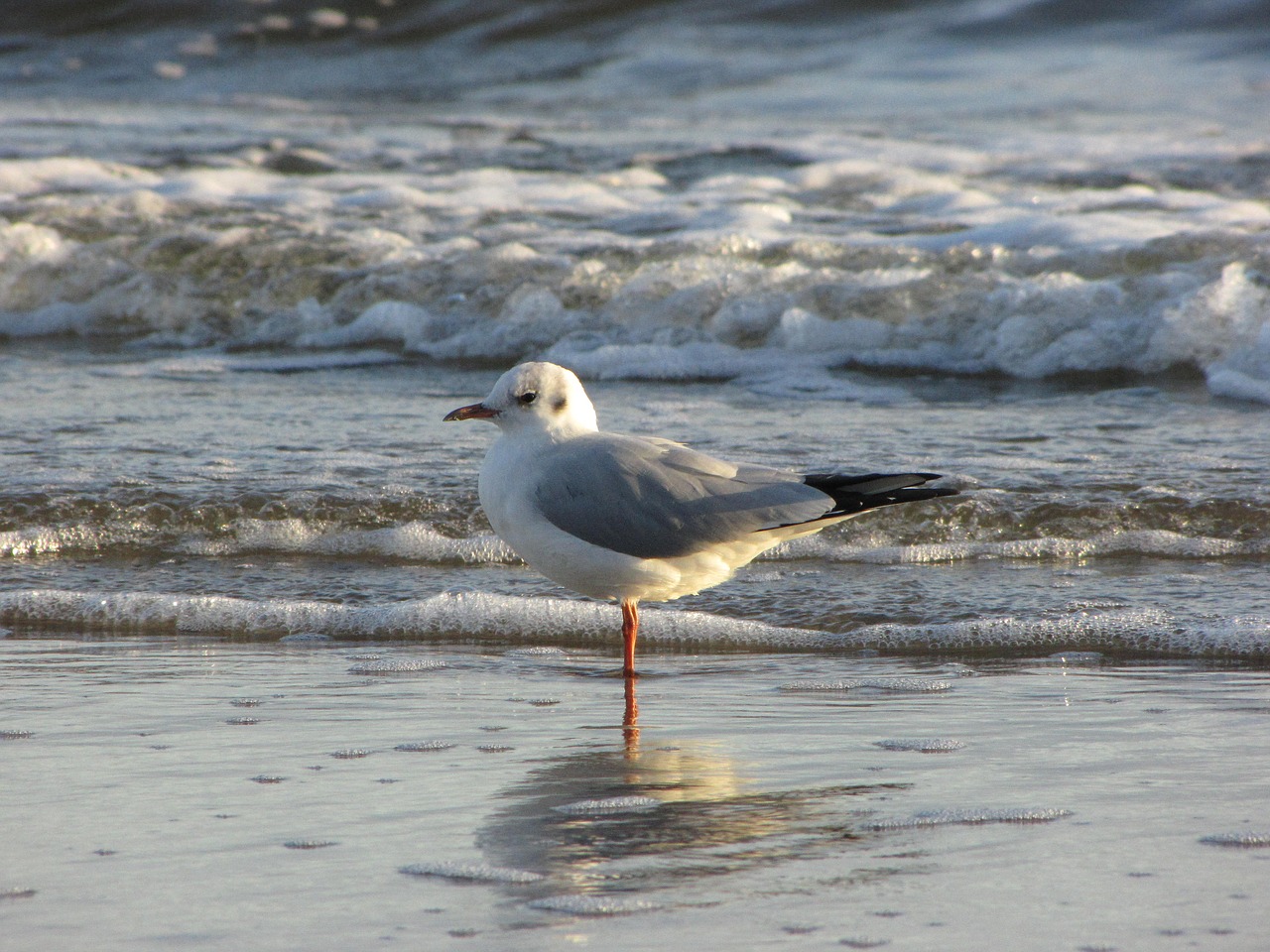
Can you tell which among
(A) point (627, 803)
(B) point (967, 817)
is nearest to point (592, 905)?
(A) point (627, 803)

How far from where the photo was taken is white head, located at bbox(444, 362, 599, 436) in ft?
13.2

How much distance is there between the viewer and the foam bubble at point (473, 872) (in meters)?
2.45

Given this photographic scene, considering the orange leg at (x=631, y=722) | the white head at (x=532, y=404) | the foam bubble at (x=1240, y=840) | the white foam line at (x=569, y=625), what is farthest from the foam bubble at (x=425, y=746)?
the foam bubble at (x=1240, y=840)

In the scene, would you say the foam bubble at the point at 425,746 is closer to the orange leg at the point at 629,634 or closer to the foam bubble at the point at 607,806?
the foam bubble at the point at 607,806

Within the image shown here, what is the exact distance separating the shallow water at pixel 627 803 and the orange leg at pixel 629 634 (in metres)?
0.06

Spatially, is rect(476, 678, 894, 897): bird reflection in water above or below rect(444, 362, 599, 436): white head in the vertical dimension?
below

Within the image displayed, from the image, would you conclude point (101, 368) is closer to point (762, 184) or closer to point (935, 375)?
point (935, 375)

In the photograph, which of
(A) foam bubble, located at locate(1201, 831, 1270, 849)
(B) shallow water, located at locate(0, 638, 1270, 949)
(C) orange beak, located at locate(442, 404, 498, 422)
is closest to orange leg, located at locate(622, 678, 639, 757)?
(B) shallow water, located at locate(0, 638, 1270, 949)

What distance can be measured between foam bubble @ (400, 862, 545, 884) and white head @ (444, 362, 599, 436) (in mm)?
1696

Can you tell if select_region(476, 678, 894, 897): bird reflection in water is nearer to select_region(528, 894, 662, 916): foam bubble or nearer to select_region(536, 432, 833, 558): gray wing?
select_region(528, 894, 662, 916): foam bubble

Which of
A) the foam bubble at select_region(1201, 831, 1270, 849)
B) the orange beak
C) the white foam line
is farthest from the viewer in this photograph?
the white foam line

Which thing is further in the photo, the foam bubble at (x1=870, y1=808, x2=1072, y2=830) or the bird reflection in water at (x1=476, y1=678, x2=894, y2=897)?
the foam bubble at (x1=870, y1=808, x2=1072, y2=830)

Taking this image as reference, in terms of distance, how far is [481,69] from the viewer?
1844 cm

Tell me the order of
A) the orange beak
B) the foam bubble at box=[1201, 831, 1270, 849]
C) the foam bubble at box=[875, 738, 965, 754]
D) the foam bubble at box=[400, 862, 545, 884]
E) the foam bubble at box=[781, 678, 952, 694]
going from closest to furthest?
the foam bubble at box=[400, 862, 545, 884] → the foam bubble at box=[1201, 831, 1270, 849] → the foam bubble at box=[875, 738, 965, 754] → the foam bubble at box=[781, 678, 952, 694] → the orange beak
